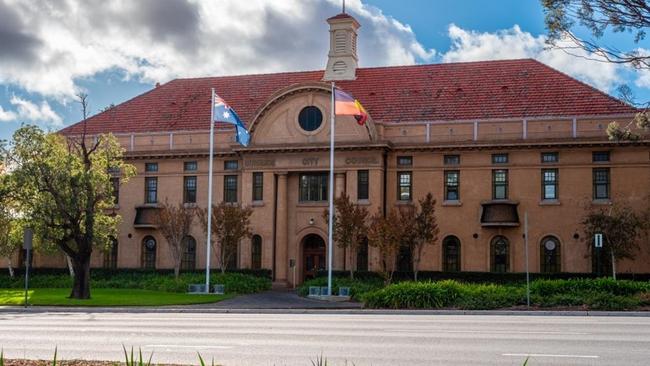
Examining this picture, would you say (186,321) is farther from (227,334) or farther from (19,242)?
(19,242)

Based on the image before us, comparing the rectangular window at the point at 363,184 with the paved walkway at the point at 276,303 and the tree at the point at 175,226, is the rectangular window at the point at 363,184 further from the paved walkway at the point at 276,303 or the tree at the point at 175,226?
the tree at the point at 175,226

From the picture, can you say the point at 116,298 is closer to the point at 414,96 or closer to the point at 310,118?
the point at 310,118

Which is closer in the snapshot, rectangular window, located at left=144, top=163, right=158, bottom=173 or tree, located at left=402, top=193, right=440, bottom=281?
tree, located at left=402, top=193, right=440, bottom=281

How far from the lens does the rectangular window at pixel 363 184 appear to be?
44.3 m

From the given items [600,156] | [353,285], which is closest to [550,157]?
[600,156]

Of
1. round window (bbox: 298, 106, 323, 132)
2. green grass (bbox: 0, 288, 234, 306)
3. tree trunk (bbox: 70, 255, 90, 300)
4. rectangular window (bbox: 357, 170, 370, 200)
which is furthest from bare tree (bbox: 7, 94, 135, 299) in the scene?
rectangular window (bbox: 357, 170, 370, 200)

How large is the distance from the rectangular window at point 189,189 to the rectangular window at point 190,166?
531 millimetres

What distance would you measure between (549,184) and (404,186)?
7622 mm

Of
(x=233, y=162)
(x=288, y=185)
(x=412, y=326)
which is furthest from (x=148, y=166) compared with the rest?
(x=412, y=326)

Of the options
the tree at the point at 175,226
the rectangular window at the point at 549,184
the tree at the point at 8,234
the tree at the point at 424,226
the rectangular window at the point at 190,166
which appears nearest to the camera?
the tree at the point at 424,226

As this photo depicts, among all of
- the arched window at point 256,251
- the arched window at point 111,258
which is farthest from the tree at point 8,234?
the arched window at point 256,251

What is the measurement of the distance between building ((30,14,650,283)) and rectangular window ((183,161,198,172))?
173 mm

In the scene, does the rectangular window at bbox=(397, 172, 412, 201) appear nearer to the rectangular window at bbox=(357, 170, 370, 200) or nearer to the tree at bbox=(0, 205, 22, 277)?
the rectangular window at bbox=(357, 170, 370, 200)

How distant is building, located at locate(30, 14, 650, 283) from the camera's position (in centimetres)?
4225
